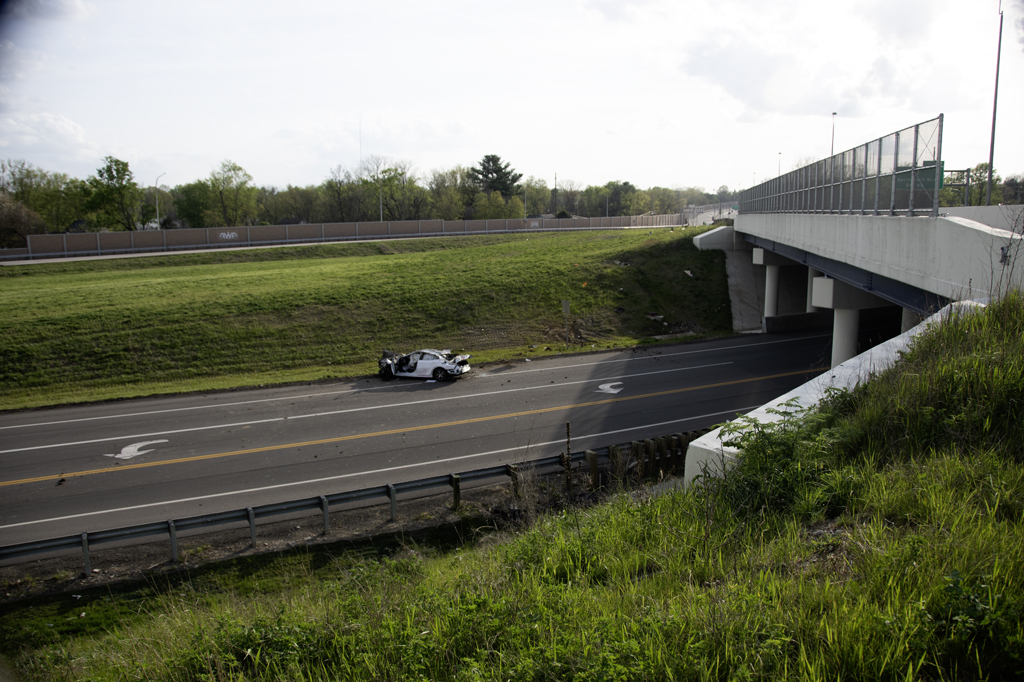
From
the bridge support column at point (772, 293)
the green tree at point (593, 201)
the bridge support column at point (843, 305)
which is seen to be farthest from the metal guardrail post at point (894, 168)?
the green tree at point (593, 201)

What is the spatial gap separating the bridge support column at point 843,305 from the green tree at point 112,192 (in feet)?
229

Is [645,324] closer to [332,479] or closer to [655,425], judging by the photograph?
[655,425]

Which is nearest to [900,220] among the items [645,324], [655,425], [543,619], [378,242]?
[655,425]

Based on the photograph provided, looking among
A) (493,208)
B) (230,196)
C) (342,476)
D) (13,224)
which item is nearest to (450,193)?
(493,208)

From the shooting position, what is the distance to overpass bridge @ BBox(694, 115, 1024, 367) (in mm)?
9258

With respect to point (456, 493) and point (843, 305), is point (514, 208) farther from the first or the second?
point (456, 493)

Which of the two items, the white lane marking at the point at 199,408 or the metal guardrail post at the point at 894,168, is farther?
the white lane marking at the point at 199,408

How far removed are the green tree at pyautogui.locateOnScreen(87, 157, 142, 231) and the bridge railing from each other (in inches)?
2712

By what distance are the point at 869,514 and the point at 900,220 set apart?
29.5 feet

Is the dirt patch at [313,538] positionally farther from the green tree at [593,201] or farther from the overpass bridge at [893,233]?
the green tree at [593,201]

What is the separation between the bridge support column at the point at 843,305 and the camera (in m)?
19.3

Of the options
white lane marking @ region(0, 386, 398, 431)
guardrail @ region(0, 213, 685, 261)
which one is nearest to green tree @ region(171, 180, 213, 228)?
guardrail @ region(0, 213, 685, 261)

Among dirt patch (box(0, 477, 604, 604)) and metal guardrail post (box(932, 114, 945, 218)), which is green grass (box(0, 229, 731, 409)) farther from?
metal guardrail post (box(932, 114, 945, 218))

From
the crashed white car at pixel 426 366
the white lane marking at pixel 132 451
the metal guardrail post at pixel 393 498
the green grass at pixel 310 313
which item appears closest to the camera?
the metal guardrail post at pixel 393 498
